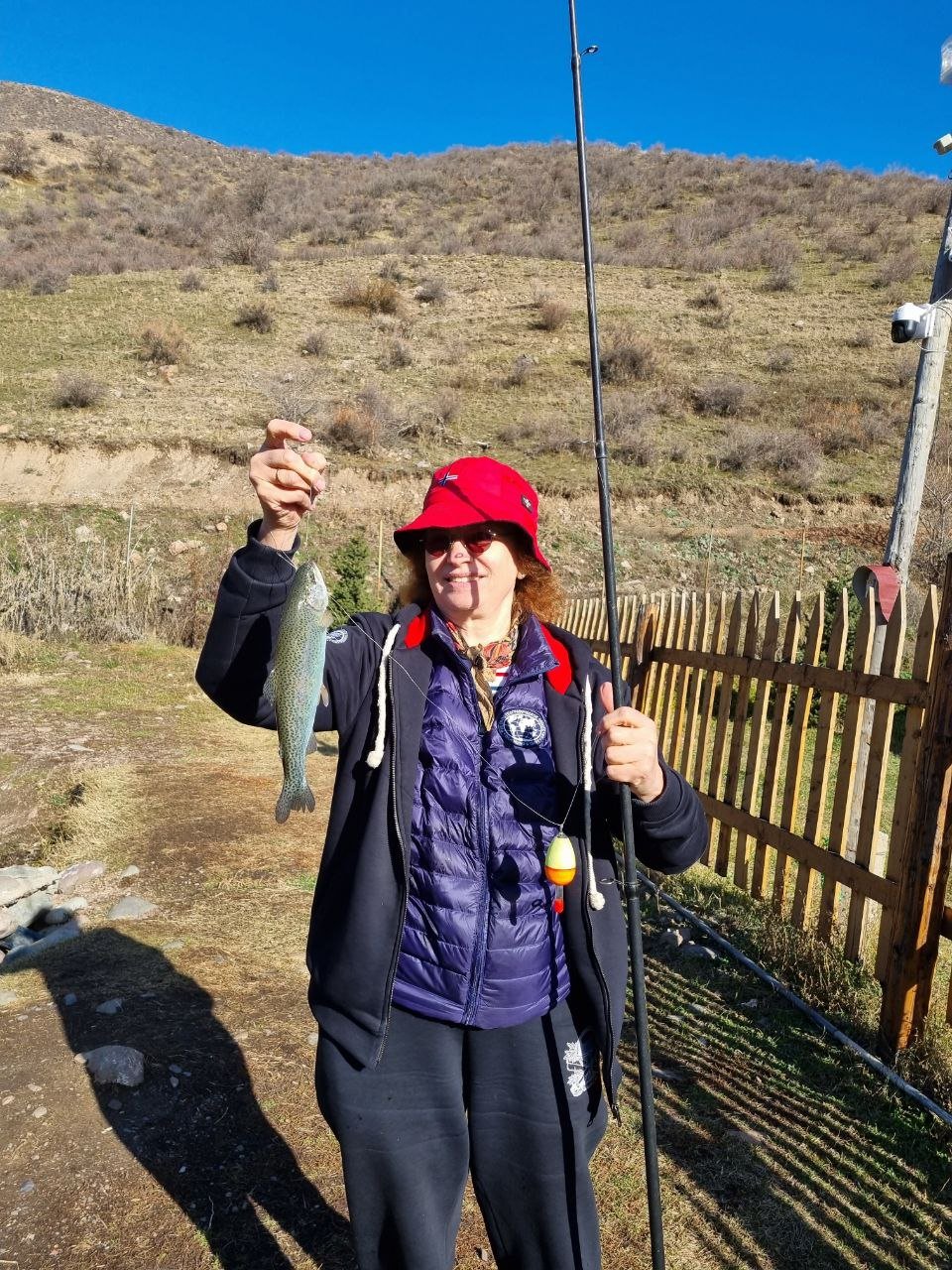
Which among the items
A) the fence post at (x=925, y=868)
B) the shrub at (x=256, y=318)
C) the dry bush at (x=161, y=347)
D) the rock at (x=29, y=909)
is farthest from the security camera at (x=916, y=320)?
the shrub at (x=256, y=318)

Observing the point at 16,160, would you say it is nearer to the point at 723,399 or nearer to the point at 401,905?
the point at 723,399

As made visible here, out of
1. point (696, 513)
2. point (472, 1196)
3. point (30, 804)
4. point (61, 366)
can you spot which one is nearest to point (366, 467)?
point (696, 513)

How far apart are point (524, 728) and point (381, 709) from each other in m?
0.33

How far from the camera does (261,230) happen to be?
35531 mm

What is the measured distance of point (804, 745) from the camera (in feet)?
17.3

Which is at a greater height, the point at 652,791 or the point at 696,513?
the point at 652,791

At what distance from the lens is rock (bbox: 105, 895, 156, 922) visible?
4.96 meters

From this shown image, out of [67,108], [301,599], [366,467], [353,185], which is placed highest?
[67,108]

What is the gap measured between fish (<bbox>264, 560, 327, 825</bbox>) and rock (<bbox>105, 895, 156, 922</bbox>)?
387cm

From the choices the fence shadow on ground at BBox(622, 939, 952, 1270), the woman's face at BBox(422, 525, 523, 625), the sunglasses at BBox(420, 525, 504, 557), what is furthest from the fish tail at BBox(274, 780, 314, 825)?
the fence shadow on ground at BBox(622, 939, 952, 1270)

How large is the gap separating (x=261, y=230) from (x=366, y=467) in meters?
21.8

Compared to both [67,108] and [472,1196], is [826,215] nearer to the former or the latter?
[472,1196]

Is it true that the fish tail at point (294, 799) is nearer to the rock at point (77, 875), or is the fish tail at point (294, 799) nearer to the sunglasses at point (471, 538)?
the sunglasses at point (471, 538)

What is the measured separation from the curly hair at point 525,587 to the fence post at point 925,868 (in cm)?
207
